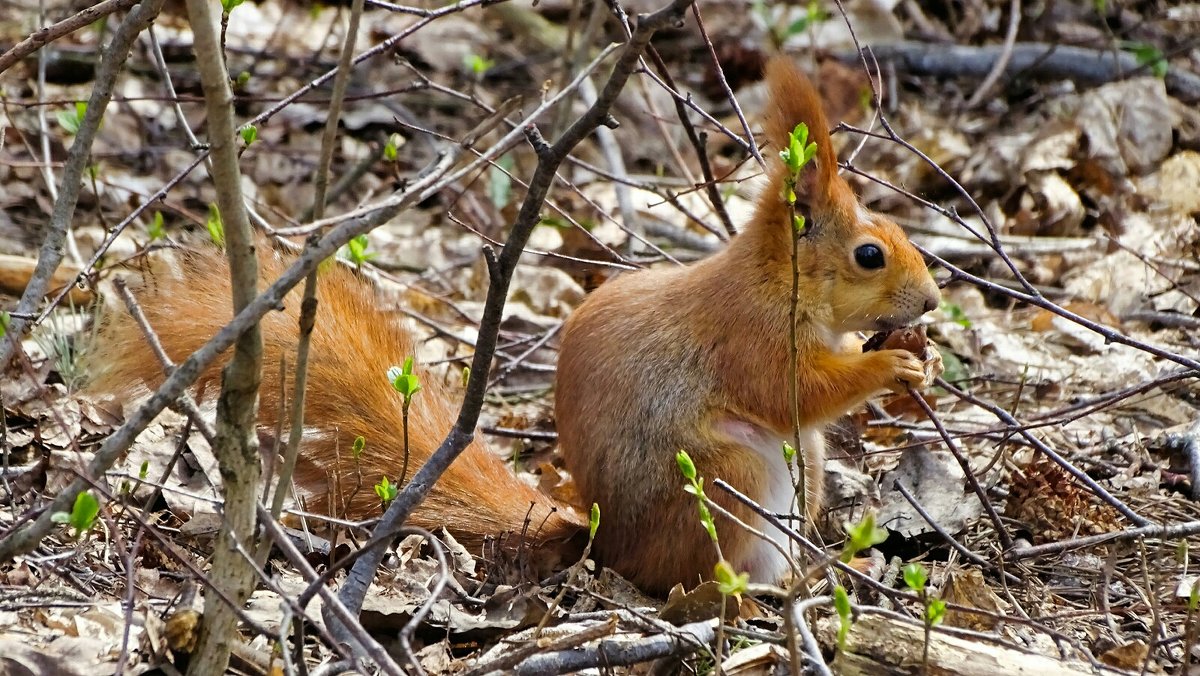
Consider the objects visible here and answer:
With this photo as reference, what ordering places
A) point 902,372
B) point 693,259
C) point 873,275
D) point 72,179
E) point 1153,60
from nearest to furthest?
point 72,179 < point 902,372 < point 873,275 < point 693,259 < point 1153,60

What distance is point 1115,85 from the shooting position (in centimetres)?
542

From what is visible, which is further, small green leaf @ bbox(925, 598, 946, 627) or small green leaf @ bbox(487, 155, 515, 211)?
small green leaf @ bbox(487, 155, 515, 211)

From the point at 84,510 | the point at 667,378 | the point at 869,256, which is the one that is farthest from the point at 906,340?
the point at 84,510

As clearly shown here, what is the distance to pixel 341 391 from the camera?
2.65 m

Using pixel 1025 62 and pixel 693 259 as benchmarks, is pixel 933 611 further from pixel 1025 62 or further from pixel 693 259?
pixel 1025 62

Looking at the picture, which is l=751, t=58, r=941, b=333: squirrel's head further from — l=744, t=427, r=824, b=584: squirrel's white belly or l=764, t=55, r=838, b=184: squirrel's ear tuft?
l=744, t=427, r=824, b=584: squirrel's white belly

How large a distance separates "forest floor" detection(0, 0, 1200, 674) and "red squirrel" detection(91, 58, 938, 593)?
0.41 ft

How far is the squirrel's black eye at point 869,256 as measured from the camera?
2.80m

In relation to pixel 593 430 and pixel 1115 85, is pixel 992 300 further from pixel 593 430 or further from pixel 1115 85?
pixel 593 430

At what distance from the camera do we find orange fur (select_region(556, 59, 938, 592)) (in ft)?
8.73

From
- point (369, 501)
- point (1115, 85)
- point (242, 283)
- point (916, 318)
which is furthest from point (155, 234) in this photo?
point (1115, 85)

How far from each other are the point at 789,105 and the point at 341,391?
1.09 metres

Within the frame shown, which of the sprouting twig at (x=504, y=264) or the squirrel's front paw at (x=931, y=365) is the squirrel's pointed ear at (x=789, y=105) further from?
the sprouting twig at (x=504, y=264)

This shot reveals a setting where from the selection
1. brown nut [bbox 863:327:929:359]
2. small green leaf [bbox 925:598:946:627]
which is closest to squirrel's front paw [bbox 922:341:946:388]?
brown nut [bbox 863:327:929:359]
